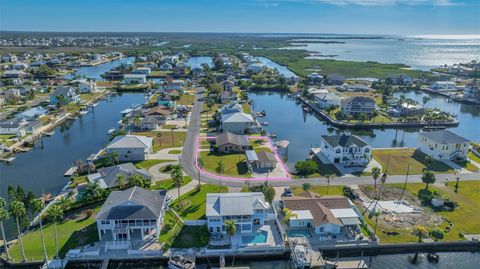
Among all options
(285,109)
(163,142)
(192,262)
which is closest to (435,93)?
(285,109)

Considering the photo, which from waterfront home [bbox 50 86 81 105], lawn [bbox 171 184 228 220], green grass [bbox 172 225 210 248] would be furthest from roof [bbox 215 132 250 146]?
waterfront home [bbox 50 86 81 105]

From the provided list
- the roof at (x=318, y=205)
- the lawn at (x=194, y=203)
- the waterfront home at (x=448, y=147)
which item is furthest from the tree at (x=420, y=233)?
the waterfront home at (x=448, y=147)

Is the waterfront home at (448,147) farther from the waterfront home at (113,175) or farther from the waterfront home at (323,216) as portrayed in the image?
the waterfront home at (113,175)

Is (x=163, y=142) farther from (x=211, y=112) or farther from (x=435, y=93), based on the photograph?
(x=435, y=93)

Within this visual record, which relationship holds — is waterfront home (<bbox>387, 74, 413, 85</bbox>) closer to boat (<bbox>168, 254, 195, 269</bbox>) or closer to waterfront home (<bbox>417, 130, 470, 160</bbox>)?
waterfront home (<bbox>417, 130, 470, 160</bbox>)

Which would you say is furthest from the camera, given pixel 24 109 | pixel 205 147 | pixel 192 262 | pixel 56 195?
pixel 24 109

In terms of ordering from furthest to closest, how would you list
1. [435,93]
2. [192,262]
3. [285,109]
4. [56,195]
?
1. [435,93]
2. [285,109]
3. [56,195]
4. [192,262]

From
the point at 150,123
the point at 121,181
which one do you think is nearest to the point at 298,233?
the point at 121,181
